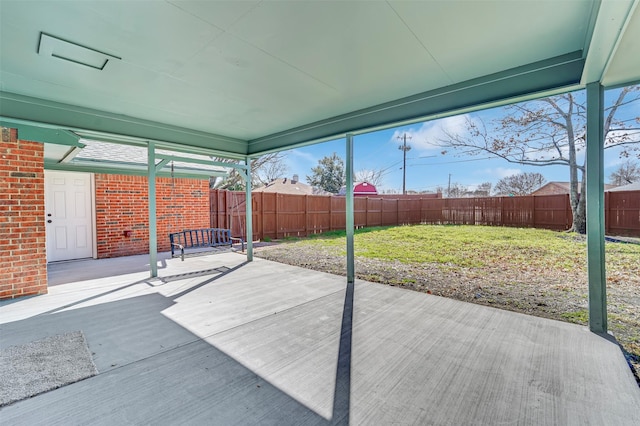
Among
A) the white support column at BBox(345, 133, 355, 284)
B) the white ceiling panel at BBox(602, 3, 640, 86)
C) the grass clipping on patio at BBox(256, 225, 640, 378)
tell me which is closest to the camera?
the white ceiling panel at BBox(602, 3, 640, 86)

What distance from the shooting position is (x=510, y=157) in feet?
34.1

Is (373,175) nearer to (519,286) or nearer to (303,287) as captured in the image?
(519,286)

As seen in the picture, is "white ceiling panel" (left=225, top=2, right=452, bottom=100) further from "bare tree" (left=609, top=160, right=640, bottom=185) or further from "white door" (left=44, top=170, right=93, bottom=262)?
"bare tree" (left=609, top=160, right=640, bottom=185)

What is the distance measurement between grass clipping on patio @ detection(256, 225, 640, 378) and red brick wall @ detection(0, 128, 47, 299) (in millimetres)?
4212

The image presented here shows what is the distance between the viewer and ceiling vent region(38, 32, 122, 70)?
2.32 m

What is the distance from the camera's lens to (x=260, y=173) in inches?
814

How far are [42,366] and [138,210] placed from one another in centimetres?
600

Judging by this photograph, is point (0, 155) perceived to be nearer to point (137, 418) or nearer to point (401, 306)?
point (137, 418)

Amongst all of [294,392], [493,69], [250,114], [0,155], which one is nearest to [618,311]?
[493,69]

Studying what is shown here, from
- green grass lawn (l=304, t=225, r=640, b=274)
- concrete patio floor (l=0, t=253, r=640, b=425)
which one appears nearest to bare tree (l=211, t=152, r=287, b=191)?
green grass lawn (l=304, t=225, r=640, b=274)

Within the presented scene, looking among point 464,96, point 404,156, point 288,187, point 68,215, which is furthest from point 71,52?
point 404,156

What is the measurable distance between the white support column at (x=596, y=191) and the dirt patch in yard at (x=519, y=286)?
622 millimetres

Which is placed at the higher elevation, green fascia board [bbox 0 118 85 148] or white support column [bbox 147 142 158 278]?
green fascia board [bbox 0 118 85 148]

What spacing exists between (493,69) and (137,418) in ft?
13.8
